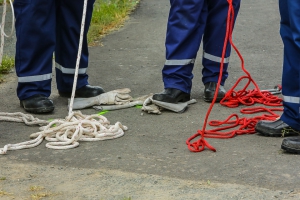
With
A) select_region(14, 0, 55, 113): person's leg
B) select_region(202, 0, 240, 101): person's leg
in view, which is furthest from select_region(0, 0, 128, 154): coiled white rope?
select_region(202, 0, 240, 101): person's leg

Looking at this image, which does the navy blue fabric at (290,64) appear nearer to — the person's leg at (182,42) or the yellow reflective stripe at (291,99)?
the yellow reflective stripe at (291,99)

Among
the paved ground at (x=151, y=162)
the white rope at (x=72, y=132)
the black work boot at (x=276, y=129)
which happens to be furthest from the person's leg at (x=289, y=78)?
the white rope at (x=72, y=132)

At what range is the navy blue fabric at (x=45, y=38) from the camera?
16.3 feet

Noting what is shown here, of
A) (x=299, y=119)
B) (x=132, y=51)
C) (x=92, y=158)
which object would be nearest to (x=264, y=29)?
(x=132, y=51)

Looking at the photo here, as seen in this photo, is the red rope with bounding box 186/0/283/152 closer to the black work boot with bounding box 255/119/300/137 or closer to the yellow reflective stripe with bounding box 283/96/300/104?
the black work boot with bounding box 255/119/300/137

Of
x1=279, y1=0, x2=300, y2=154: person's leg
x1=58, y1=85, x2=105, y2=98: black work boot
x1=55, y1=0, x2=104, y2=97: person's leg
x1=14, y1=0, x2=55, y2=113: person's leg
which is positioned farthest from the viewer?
x1=58, y1=85, x2=105, y2=98: black work boot

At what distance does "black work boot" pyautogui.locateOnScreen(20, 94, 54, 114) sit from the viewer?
501 centimetres

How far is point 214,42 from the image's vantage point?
17.5 ft

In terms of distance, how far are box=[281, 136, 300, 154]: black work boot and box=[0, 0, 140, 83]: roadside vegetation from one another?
354cm

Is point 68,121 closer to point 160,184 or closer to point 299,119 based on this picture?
point 160,184

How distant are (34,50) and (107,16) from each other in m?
3.19

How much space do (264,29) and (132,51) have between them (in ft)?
5.43

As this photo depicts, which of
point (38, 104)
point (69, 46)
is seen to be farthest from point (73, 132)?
point (69, 46)

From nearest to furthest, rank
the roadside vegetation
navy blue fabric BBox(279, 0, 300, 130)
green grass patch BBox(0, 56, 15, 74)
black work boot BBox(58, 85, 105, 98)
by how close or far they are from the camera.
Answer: navy blue fabric BBox(279, 0, 300, 130), black work boot BBox(58, 85, 105, 98), green grass patch BBox(0, 56, 15, 74), the roadside vegetation
